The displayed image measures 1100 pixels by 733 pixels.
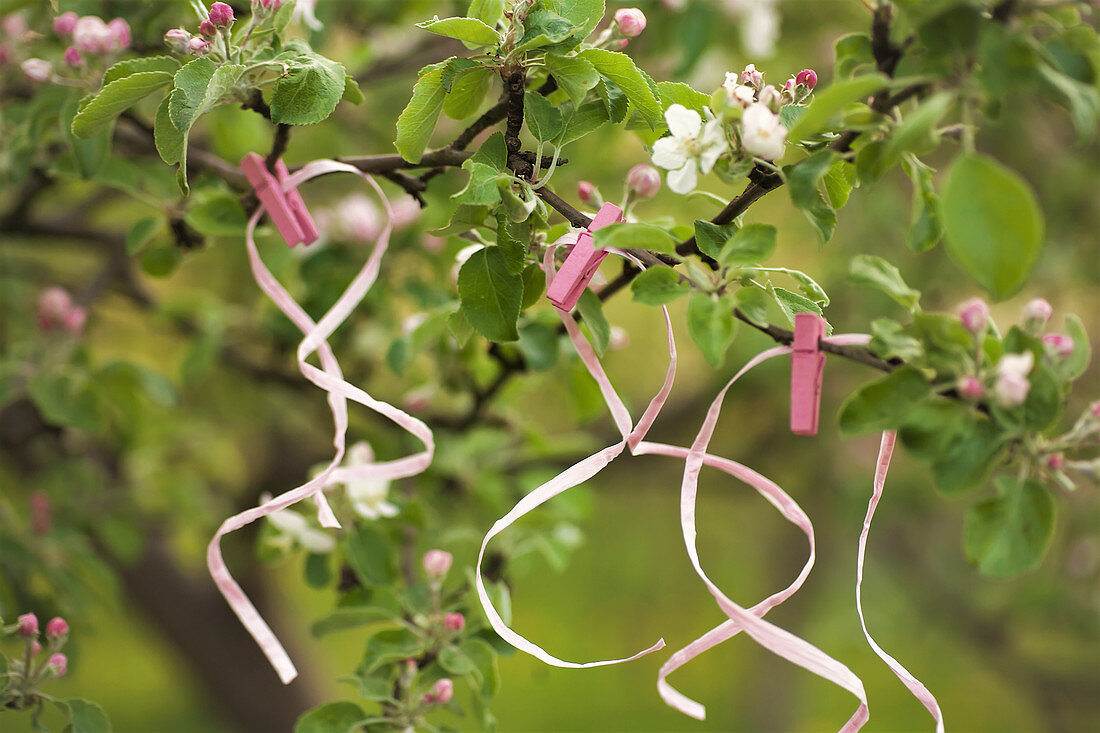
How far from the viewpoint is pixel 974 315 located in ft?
1.26

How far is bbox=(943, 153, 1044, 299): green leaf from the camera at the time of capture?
32cm

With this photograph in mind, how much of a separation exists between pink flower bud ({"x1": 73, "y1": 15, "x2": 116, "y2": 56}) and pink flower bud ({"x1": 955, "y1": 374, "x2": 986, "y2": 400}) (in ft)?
1.94

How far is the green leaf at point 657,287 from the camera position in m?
0.42

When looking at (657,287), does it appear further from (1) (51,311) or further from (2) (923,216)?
(1) (51,311)

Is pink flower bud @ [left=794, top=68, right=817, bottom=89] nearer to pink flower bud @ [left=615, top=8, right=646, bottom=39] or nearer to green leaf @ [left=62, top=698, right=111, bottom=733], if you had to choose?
pink flower bud @ [left=615, top=8, right=646, bottom=39]

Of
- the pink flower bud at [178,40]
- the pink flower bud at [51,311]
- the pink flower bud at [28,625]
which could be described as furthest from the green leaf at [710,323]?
the pink flower bud at [51,311]

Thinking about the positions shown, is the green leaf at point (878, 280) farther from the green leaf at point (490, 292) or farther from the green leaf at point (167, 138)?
the green leaf at point (167, 138)

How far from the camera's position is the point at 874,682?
2.04 meters

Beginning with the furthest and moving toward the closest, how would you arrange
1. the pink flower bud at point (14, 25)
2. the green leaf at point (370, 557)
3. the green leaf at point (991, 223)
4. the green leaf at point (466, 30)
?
the pink flower bud at point (14, 25)
the green leaf at point (370, 557)
the green leaf at point (466, 30)
the green leaf at point (991, 223)

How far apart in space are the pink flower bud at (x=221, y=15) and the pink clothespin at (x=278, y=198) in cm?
10

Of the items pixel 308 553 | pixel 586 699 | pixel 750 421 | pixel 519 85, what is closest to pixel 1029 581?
pixel 750 421

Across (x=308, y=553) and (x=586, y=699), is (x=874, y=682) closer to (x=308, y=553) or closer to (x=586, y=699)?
(x=586, y=699)

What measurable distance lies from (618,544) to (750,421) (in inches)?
50.5

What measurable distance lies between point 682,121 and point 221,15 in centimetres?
26
